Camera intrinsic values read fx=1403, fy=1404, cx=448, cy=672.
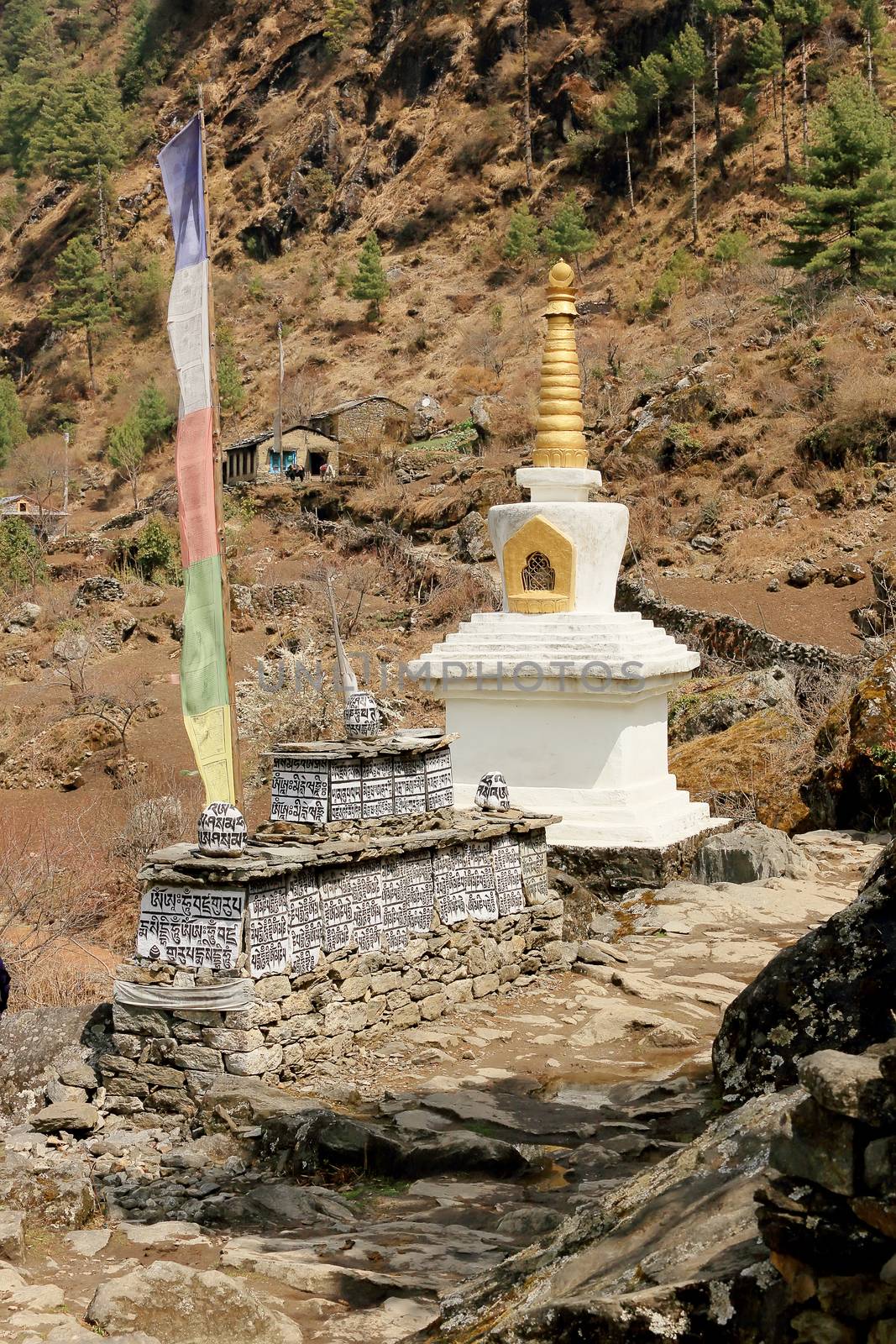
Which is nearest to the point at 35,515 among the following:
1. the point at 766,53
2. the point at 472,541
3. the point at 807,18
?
the point at 472,541

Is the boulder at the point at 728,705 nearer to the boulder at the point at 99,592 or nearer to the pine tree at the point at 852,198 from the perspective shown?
the boulder at the point at 99,592

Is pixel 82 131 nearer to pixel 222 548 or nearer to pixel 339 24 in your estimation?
pixel 339 24

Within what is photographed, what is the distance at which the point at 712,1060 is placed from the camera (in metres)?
6.34

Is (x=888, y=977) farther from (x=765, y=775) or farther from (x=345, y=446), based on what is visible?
(x=345, y=446)

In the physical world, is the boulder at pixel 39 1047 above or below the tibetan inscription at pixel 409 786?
below

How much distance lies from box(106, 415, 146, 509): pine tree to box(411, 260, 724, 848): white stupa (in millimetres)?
37576

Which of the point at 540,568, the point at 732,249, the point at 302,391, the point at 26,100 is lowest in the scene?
the point at 540,568

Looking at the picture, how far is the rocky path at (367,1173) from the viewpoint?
14.3ft

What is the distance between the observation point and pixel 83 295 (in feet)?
196

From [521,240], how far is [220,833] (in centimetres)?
4819

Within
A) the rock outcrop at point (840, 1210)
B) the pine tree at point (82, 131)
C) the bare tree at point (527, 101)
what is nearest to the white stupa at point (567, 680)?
the rock outcrop at point (840, 1210)

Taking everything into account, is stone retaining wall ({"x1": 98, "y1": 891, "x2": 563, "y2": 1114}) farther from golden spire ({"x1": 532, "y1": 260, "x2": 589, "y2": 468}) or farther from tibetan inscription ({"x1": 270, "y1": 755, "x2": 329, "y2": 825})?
golden spire ({"x1": 532, "y1": 260, "x2": 589, "y2": 468})

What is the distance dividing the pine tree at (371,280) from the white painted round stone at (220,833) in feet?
159

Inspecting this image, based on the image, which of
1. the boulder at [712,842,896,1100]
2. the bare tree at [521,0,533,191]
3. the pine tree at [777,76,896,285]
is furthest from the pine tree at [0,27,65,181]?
the boulder at [712,842,896,1100]
